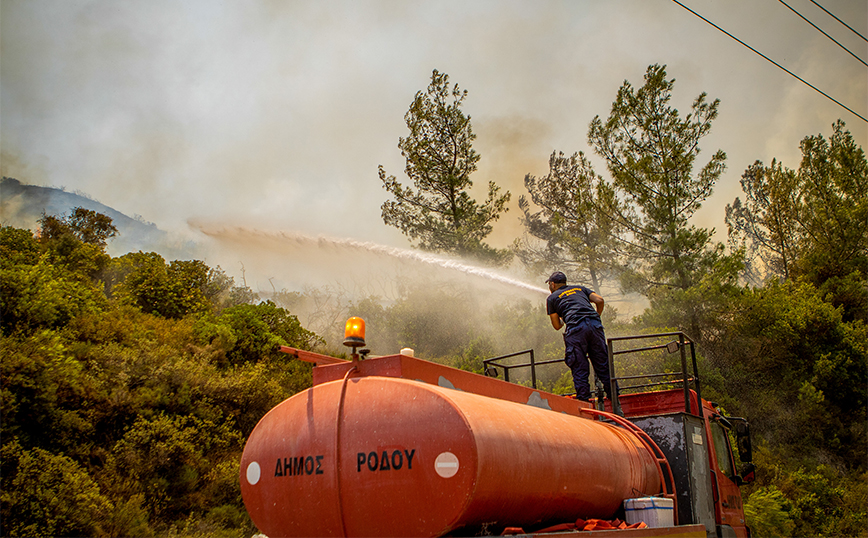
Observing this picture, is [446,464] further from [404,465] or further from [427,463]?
[404,465]

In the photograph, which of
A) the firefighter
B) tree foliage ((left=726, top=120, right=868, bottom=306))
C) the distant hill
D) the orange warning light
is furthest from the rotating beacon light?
tree foliage ((left=726, top=120, right=868, bottom=306))

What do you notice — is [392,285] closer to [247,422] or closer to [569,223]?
[569,223]

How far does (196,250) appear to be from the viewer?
89.6 feet

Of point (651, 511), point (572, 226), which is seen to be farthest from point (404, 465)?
point (572, 226)

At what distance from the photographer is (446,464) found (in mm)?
3348

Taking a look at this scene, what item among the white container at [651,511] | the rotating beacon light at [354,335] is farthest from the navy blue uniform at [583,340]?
the rotating beacon light at [354,335]

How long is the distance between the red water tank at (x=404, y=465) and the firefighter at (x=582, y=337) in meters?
2.48

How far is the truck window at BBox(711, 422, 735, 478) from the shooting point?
22.0ft

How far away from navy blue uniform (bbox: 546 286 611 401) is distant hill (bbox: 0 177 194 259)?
64.0ft

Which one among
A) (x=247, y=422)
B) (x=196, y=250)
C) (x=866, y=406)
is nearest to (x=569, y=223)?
(x=866, y=406)

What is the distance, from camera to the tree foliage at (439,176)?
29.2m

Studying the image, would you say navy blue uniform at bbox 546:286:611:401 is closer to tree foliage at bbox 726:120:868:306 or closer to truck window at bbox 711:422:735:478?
truck window at bbox 711:422:735:478

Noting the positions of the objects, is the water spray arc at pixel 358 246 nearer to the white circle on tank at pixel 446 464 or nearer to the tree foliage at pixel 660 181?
the tree foliage at pixel 660 181

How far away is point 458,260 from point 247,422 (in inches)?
605
